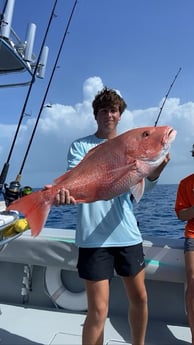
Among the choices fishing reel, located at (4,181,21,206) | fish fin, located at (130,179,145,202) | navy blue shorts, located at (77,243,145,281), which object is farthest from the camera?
fishing reel, located at (4,181,21,206)

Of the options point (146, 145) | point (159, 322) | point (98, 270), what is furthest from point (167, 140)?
point (159, 322)

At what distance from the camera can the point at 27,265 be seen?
3.71 m

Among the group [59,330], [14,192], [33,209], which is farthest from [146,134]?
[59,330]

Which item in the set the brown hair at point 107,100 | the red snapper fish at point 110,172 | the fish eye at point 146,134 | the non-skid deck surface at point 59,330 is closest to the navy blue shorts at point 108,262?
the red snapper fish at point 110,172

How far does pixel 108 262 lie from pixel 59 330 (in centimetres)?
146

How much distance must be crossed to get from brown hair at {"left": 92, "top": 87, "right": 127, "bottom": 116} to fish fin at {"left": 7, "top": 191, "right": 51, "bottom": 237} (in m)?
0.82

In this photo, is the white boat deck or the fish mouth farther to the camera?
the white boat deck

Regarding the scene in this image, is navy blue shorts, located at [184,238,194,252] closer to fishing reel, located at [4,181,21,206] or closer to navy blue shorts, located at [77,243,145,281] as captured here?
navy blue shorts, located at [77,243,145,281]

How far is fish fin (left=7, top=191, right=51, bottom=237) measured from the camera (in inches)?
69.7

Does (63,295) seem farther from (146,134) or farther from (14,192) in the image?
(146,134)

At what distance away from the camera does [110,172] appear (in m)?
1.85

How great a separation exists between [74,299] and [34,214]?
7.02 feet

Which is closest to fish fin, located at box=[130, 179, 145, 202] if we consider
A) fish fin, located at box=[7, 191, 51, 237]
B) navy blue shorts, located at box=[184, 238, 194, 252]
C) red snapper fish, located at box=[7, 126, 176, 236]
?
red snapper fish, located at box=[7, 126, 176, 236]

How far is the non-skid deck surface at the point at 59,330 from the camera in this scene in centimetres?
309
